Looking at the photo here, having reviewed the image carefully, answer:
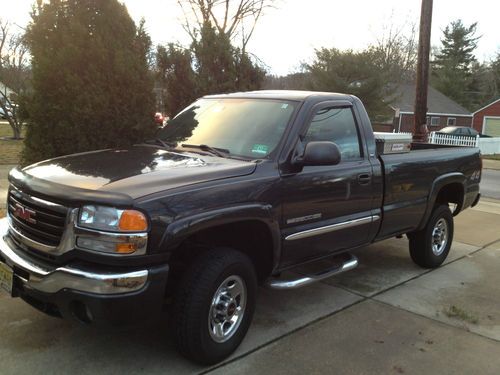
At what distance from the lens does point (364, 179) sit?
14.7ft

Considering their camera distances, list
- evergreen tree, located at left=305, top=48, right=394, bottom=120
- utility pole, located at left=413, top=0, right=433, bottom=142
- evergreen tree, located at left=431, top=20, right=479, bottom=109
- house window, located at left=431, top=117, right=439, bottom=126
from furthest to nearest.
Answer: evergreen tree, located at left=431, top=20, right=479, bottom=109 < house window, located at left=431, top=117, right=439, bottom=126 < evergreen tree, located at left=305, top=48, right=394, bottom=120 < utility pole, located at left=413, top=0, right=433, bottom=142

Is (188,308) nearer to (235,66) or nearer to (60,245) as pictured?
(60,245)

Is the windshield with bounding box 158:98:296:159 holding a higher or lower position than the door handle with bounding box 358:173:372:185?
higher

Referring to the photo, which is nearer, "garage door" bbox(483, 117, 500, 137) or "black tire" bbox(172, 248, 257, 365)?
"black tire" bbox(172, 248, 257, 365)

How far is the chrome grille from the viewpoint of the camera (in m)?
3.06

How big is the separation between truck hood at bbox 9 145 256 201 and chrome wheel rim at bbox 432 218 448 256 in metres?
3.05

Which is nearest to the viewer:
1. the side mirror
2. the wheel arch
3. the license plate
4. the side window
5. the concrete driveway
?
the license plate

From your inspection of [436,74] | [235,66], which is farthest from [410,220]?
Result: [436,74]

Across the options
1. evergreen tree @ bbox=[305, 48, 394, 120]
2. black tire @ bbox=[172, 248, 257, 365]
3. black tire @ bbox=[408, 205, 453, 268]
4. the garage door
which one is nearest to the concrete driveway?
black tire @ bbox=[172, 248, 257, 365]

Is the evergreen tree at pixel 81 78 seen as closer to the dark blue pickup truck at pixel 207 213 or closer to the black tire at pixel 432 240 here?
the dark blue pickup truck at pixel 207 213

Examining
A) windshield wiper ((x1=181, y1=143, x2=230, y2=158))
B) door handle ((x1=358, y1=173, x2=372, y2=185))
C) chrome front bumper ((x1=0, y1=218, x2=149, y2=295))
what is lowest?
chrome front bumper ((x1=0, y1=218, x2=149, y2=295))

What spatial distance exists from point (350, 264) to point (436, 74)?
62.8 metres

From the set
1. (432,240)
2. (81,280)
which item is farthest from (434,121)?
(81,280)

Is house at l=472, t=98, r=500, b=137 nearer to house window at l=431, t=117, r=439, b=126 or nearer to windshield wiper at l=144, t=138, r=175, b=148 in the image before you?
house window at l=431, t=117, r=439, b=126
